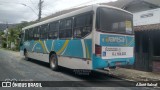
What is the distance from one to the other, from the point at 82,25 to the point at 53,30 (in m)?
3.50

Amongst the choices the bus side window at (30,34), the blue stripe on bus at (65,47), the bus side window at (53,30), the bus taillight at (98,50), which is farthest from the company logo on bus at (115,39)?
the bus side window at (30,34)

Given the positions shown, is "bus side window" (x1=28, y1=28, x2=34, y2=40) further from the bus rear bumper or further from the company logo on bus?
the bus rear bumper

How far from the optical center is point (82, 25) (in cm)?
1013

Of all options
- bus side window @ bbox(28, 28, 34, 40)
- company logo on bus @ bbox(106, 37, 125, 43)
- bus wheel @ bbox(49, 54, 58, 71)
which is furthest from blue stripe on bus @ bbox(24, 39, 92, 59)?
bus side window @ bbox(28, 28, 34, 40)

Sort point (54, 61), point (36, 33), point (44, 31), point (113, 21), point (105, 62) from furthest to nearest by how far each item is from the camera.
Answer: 1. point (36, 33)
2. point (44, 31)
3. point (54, 61)
4. point (113, 21)
5. point (105, 62)

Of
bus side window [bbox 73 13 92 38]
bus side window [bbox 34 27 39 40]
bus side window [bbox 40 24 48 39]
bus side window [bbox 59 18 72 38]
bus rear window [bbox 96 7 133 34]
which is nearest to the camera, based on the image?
bus rear window [bbox 96 7 133 34]

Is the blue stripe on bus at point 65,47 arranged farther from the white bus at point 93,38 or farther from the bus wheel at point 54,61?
the bus wheel at point 54,61

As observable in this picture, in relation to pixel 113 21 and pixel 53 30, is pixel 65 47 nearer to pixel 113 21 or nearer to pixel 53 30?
pixel 53 30

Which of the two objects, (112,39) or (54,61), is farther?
(54,61)

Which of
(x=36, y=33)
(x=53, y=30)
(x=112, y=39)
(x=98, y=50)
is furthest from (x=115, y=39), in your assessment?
(x=36, y=33)

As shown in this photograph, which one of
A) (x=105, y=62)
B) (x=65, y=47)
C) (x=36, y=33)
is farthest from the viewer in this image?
(x=36, y=33)

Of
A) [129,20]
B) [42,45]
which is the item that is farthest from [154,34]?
[42,45]

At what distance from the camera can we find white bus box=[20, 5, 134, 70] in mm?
9398

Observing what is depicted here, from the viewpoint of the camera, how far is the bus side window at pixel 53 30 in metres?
12.7
